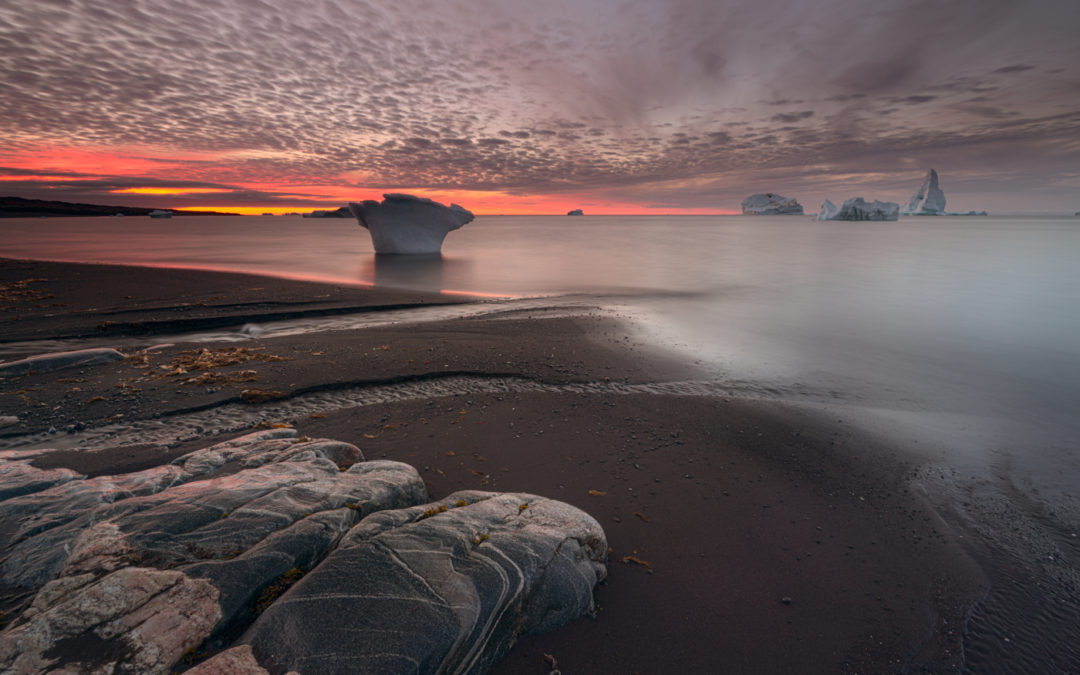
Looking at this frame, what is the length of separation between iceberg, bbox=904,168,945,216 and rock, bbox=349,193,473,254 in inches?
7795

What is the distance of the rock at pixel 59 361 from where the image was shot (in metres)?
8.51

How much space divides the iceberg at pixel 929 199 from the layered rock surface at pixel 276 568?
217 metres

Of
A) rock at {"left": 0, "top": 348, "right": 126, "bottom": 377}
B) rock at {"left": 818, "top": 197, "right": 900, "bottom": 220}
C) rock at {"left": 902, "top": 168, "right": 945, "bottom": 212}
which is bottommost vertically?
rock at {"left": 0, "top": 348, "right": 126, "bottom": 377}

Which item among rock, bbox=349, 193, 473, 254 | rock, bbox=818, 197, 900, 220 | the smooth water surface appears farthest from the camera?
rock, bbox=818, 197, 900, 220

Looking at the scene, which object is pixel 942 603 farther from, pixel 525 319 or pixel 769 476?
pixel 525 319

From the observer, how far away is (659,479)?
5.84 m

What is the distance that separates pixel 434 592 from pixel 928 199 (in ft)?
743

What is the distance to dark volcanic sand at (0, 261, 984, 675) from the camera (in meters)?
3.66

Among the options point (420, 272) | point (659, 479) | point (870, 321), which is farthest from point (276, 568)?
point (420, 272)

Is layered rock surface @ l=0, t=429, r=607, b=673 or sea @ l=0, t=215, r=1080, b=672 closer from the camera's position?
layered rock surface @ l=0, t=429, r=607, b=673

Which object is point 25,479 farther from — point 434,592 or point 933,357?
point 933,357

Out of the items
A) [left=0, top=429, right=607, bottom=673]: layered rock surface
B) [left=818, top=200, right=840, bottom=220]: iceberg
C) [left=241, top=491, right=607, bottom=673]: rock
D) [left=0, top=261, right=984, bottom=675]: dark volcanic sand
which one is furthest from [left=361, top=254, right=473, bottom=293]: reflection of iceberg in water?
[left=818, top=200, right=840, bottom=220]: iceberg

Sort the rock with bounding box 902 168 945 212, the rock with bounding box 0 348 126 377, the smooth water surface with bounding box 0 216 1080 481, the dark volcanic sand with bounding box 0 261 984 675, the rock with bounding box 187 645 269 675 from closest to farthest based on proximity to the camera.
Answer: the rock with bounding box 187 645 269 675
the dark volcanic sand with bounding box 0 261 984 675
the smooth water surface with bounding box 0 216 1080 481
the rock with bounding box 0 348 126 377
the rock with bounding box 902 168 945 212

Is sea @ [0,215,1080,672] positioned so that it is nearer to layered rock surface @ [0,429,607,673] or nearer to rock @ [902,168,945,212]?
layered rock surface @ [0,429,607,673]
